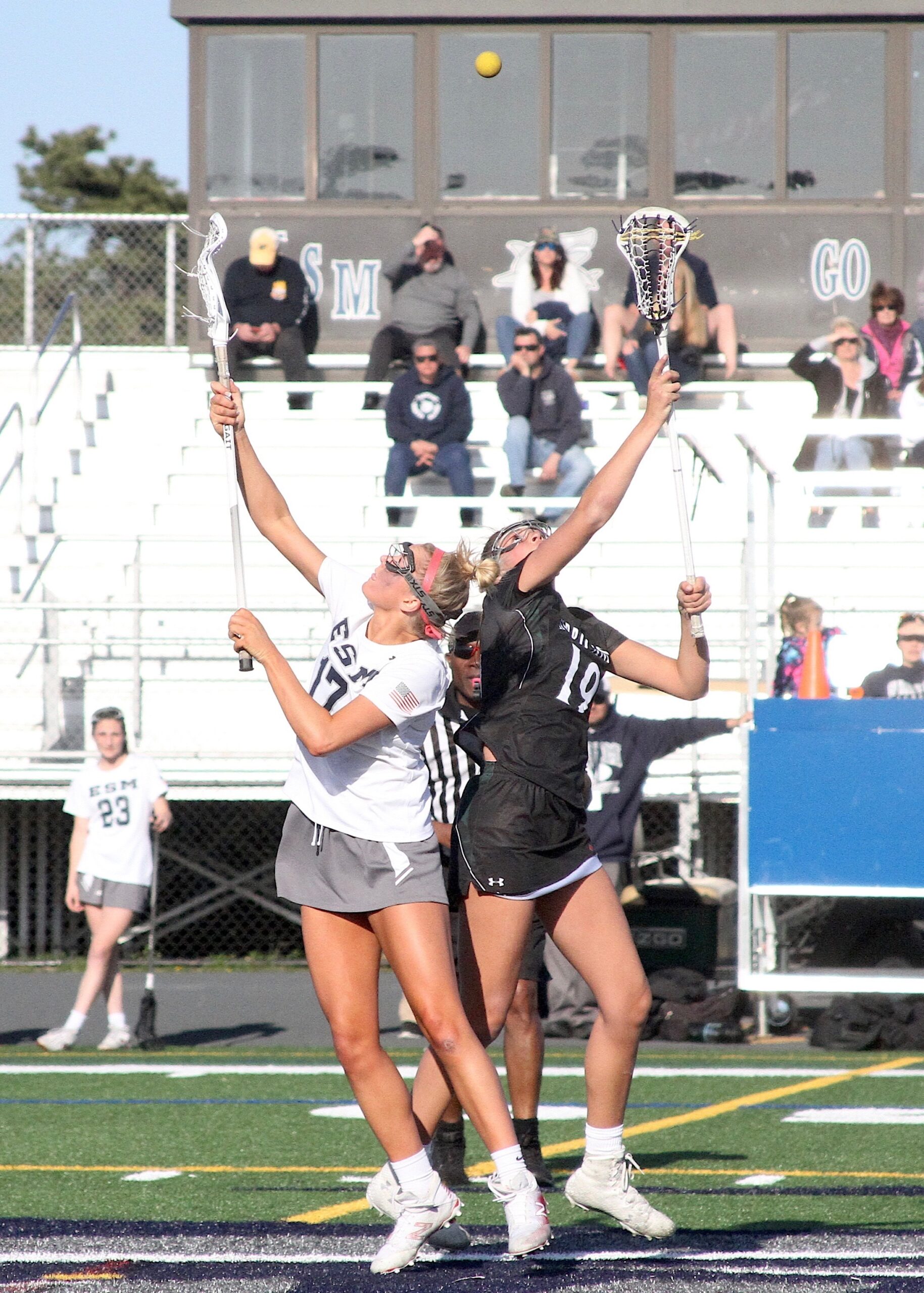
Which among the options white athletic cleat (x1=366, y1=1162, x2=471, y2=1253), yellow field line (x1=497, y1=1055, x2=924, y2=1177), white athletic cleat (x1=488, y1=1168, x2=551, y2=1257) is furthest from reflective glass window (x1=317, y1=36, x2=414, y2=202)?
white athletic cleat (x1=488, y1=1168, x2=551, y2=1257)

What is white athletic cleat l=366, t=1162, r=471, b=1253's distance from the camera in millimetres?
4730

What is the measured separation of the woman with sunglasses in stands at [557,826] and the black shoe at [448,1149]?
26.3 inches

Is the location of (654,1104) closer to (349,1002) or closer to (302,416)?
(349,1002)

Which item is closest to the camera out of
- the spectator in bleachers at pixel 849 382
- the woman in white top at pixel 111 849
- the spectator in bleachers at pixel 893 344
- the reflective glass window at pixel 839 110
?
the woman in white top at pixel 111 849

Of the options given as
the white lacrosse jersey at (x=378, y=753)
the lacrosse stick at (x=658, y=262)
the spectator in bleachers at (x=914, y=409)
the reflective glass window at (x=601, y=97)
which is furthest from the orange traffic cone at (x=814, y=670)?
the reflective glass window at (x=601, y=97)

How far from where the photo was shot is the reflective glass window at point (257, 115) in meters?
17.1

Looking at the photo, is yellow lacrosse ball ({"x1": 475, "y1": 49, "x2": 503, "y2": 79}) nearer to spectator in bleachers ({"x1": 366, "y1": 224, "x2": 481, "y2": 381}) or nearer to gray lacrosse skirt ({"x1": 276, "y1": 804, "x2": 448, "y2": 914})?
spectator in bleachers ({"x1": 366, "y1": 224, "x2": 481, "y2": 381})

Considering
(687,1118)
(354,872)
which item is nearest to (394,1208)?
(354,872)

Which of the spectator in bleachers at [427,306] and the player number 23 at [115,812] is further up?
the spectator in bleachers at [427,306]

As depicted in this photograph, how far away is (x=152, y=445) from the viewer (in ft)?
53.6

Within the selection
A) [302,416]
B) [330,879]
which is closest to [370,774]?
[330,879]

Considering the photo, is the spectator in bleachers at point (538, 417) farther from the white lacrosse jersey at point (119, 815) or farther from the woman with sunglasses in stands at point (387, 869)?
the woman with sunglasses in stands at point (387, 869)

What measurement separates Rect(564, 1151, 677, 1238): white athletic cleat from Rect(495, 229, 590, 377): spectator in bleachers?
11126mm

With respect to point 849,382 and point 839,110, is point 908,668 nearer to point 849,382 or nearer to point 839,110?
point 849,382
